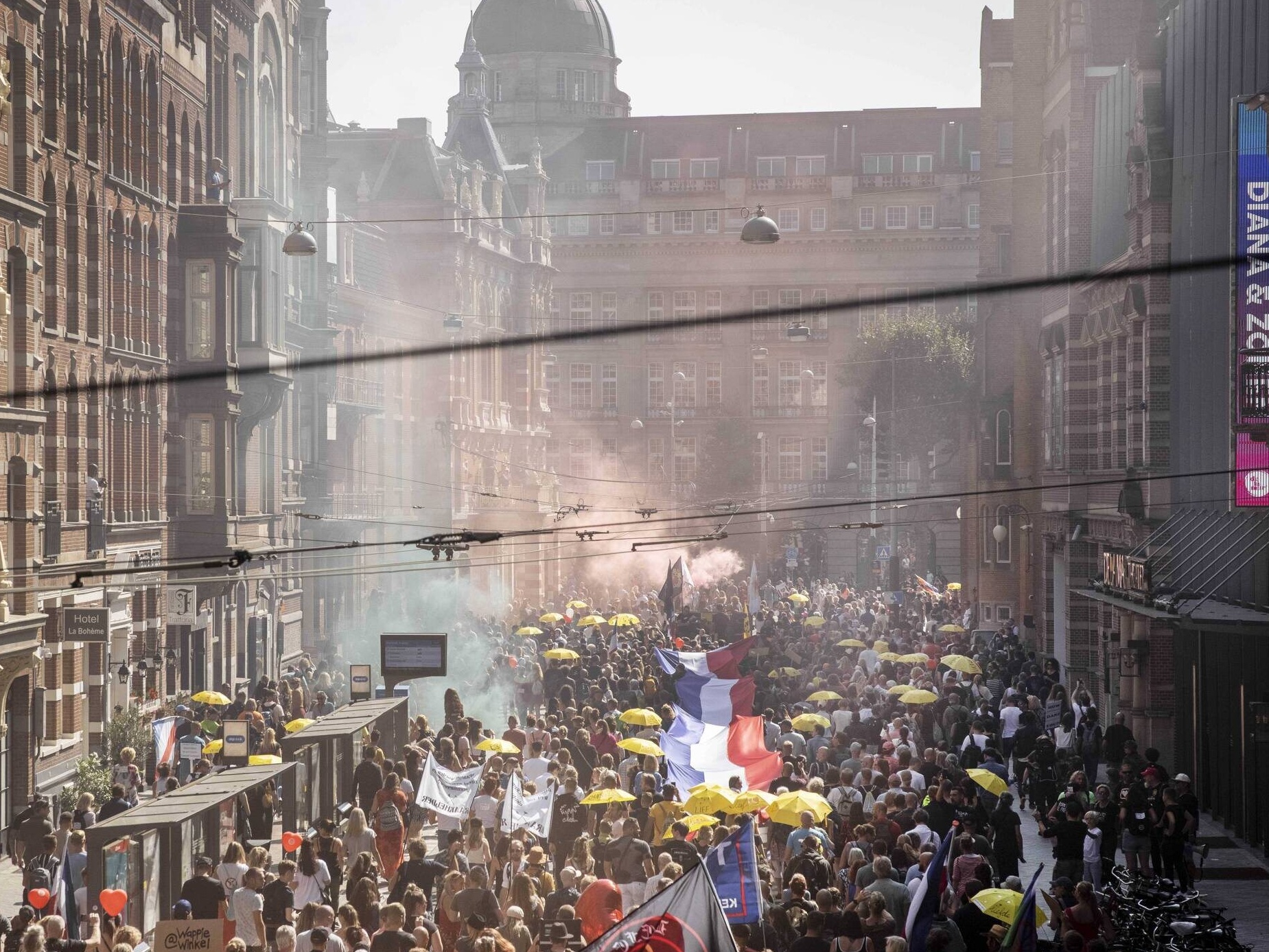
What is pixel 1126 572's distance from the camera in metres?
27.2

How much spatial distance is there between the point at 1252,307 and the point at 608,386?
75901 mm

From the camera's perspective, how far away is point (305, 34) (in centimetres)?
5741

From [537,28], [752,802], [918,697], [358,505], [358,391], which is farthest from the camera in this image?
[537,28]

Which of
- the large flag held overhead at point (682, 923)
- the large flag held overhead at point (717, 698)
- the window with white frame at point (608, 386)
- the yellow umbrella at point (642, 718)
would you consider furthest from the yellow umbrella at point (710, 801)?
the window with white frame at point (608, 386)

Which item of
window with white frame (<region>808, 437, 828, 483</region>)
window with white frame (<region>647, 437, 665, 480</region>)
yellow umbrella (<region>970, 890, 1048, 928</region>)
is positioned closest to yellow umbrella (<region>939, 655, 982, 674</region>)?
yellow umbrella (<region>970, 890, 1048, 928</region>)

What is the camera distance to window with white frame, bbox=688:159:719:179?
102 meters

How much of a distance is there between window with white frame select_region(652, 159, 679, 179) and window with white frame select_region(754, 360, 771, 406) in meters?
12.7

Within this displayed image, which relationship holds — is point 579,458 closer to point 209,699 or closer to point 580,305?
point 580,305

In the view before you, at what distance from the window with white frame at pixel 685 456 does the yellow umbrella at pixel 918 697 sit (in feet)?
234

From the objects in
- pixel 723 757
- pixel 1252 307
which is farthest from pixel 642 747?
pixel 1252 307

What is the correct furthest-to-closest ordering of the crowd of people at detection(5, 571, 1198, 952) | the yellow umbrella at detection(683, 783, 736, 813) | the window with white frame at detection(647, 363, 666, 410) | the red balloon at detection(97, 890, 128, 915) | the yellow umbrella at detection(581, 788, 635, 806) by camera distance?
the window with white frame at detection(647, 363, 666, 410), the yellow umbrella at detection(581, 788, 635, 806), the yellow umbrella at detection(683, 783, 736, 813), the red balloon at detection(97, 890, 128, 915), the crowd of people at detection(5, 571, 1198, 952)

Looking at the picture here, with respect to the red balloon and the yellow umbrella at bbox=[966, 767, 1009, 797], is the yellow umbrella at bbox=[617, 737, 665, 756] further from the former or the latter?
the red balloon

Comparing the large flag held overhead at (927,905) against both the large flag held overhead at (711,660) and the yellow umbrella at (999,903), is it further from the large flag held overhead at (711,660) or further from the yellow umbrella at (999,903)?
the large flag held overhead at (711,660)

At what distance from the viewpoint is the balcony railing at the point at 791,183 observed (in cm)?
9806
